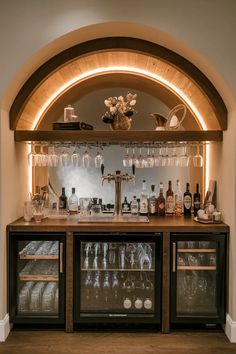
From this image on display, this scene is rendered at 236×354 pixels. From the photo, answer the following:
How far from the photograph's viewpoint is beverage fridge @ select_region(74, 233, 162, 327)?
3291mm

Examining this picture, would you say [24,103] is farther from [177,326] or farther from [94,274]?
[177,326]

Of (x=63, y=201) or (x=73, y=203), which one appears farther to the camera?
(x=63, y=201)

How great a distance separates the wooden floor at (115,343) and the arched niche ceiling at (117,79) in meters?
1.89

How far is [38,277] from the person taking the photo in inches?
133

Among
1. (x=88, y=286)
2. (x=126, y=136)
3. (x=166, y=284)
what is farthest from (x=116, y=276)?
(x=126, y=136)

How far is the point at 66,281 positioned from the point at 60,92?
2.04 metres

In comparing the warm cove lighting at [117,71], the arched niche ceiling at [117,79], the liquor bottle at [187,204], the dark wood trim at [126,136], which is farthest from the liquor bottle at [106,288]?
the warm cove lighting at [117,71]

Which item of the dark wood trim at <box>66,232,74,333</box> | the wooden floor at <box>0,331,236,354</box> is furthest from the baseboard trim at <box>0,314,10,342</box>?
the dark wood trim at <box>66,232,74,333</box>

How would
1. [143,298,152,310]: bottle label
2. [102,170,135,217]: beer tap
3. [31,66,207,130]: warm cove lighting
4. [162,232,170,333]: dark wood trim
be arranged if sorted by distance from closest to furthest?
[162,232,170,333]: dark wood trim → [143,298,152,310]: bottle label → [102,170,135,217]: beer tap → [31,66,207,130]: warm cove lighting

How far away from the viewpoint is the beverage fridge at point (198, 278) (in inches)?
129

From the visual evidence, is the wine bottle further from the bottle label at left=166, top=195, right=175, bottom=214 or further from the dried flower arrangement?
the dried flower arrangement

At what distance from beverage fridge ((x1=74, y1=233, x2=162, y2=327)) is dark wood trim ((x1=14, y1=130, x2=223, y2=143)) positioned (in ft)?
2.88

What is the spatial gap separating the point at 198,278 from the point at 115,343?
977 mm

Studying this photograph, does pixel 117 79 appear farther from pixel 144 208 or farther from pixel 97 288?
pixel 97 288
